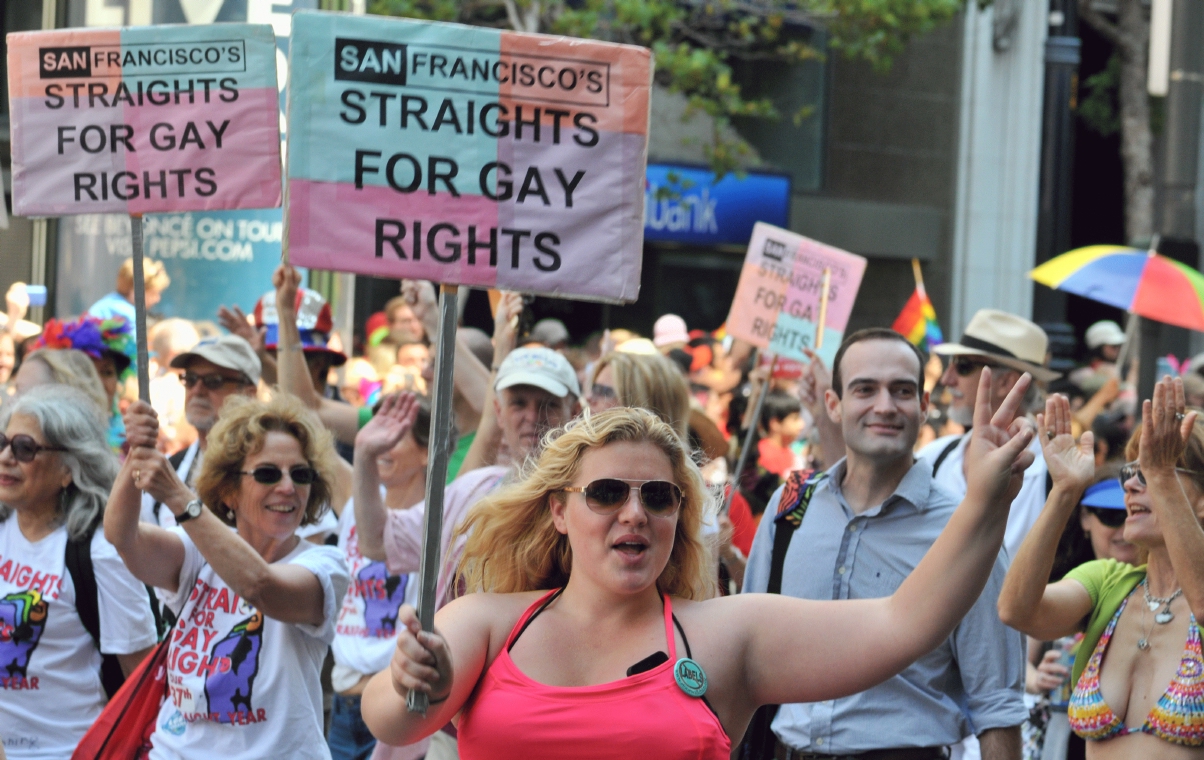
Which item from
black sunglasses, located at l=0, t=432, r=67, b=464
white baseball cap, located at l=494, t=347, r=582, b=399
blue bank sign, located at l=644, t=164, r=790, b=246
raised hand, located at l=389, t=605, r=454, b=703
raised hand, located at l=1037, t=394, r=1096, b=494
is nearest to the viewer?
raised hand, located at l=389, t=605, r=454, b=703

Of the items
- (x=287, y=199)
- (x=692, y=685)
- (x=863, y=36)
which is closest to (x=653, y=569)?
(x=692, y=685)

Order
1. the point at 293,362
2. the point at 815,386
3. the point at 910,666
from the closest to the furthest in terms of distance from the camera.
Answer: the point at 910,666
the point at 293,362
the point at 815,386

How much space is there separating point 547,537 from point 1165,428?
1571mm

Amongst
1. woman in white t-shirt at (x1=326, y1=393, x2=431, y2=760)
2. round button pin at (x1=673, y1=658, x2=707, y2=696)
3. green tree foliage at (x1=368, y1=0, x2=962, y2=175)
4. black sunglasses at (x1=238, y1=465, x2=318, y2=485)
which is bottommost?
woman in white t-shirt at (x1=326, y1=393, x2=431, y2=760)

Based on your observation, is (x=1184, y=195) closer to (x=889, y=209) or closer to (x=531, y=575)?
(x=531, y=575)

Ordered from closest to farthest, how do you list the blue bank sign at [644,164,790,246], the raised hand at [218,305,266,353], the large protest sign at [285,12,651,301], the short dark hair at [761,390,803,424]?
1. the large protest sign at [285,12,651,301]
2. the raised hand at [218,305,266,353]
3. the short dark hair at [761,390,803,424]
4. the blue bank sign at [644,164,790,246]

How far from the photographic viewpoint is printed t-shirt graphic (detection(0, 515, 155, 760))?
14.7 ft

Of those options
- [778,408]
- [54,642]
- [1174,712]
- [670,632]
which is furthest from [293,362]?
[778,408]

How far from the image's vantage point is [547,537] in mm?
3326

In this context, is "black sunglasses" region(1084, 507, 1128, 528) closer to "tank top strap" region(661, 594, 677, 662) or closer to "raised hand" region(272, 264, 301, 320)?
"tank top strap" region(661, 594, 677, 662)

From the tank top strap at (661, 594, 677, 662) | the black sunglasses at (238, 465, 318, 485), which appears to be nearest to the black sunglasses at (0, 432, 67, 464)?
the black sunglasses at (238, 465, 318, 485)

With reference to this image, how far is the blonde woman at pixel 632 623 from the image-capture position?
9.41 ft

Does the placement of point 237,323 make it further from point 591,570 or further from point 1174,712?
point 1174,712

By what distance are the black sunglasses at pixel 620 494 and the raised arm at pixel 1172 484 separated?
1368 mm
